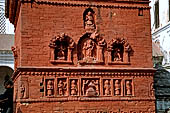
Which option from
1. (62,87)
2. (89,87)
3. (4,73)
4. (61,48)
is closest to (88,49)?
(61,48)

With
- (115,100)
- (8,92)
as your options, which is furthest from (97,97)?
(8,92)

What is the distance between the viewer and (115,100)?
9.77 m

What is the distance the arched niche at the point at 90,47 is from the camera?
9.84m

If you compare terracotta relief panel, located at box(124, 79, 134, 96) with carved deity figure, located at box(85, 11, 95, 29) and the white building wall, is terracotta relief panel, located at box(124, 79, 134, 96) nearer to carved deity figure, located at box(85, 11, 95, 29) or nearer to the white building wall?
carved deity figure, located at box(85, 11, 95, 29)

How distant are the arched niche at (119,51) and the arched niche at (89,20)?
73 cm

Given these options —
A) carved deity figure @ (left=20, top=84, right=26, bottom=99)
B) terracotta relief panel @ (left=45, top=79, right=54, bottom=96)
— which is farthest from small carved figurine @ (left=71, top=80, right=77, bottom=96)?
carved deity figure @ (left=20, top=84, right=26, bottom=99)

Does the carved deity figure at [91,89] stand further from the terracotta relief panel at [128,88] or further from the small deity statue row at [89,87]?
the terracotta relief panel at [128,88]

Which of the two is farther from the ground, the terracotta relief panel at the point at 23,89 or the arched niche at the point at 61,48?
the arched niche at the point at 61,48

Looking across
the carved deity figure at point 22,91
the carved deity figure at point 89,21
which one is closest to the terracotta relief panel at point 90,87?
the carved deity figure at point 89,21

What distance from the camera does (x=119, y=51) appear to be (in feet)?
33.3

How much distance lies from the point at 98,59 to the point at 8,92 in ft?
11.8

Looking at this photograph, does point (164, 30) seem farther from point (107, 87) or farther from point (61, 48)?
point (61, 48)

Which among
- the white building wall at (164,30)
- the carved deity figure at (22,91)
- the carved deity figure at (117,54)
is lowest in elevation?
the carved deity figure at (22,91)

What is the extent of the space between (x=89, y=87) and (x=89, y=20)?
2006 millimetres
